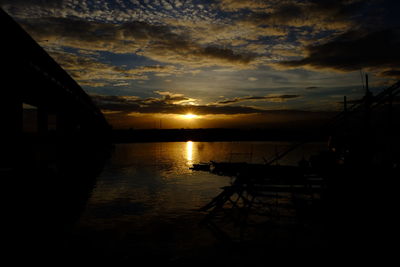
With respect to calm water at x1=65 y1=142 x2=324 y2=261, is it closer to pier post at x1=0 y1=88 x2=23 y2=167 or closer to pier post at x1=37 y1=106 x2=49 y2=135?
pier post at x1=0 y1=88 x2=23 y2=167

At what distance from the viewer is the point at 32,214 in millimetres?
20562

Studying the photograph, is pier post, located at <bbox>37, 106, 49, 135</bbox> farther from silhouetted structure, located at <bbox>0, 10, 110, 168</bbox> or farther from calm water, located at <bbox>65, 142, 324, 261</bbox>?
calm water, located at <bbox>65, 142, 324, 261</bbox>

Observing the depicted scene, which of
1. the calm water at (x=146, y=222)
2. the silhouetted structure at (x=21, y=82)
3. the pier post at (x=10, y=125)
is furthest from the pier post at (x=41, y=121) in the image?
the pier post at (x=10, y=125)

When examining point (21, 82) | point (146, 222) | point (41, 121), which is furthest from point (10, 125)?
point (41, 121)

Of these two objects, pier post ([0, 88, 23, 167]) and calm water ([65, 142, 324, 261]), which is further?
calm water ([65, 142, 324, 261])

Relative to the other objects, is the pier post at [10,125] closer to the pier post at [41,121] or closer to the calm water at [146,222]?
the calm water at [146,222]

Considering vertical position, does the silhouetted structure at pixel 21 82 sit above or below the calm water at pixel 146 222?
above

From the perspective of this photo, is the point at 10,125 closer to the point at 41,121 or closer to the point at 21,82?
the point at 21,82

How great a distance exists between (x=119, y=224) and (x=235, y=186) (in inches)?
325

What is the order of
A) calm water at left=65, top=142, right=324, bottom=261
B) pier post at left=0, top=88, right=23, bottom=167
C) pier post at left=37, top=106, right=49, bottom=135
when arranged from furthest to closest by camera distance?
pier post at left=37, top=106, right=49, bottom=135
calm water at left=65, top=142, right=324, bottom=261
pier post at left=0, top=88, right=23, bottom=167

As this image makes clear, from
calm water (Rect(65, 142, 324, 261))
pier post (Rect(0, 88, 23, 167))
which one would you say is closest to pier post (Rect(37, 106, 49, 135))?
calm water (Rect(65, 142, 324, 261))

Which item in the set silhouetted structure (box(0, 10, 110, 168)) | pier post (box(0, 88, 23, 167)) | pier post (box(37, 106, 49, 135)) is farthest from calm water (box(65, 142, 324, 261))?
pier post (box(37, 106, 49, 135))

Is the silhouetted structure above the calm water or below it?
above

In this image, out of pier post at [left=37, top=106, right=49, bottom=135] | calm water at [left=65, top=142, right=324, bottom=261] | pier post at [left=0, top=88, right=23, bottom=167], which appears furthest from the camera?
pier post at [left=37, top=106, right=49, bottom=135]
